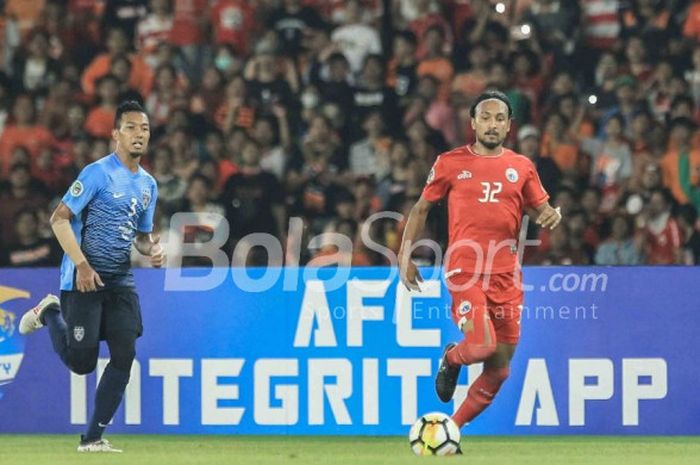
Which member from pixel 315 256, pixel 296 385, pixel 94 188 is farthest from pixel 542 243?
pixel 94 188

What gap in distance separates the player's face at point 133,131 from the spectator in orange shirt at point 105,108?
6.47m

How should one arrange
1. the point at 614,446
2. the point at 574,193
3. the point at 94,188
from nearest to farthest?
the point at 94,188
the point at 614,446
the point at 574,193

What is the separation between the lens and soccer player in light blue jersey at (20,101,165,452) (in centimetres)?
978

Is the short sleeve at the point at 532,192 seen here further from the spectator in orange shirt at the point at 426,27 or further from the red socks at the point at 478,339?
the spectator in orange shirt at the point at 426,27

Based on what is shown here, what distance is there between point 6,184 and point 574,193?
5.39 metres

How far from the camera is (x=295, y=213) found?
1499 centimetres

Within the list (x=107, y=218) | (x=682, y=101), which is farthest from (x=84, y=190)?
(x=682, y=101)

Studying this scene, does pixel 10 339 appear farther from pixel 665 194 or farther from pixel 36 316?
pixel 665 194

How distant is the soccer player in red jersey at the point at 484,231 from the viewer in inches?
386

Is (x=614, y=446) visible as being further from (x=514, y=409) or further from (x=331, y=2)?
(x=331, y=2)

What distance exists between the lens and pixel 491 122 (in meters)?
9.84

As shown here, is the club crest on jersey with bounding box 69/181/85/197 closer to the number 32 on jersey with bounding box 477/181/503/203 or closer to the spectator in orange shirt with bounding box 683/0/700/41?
the number 32 on jersey with bounding box 477/181/503/203

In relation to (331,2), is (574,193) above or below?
below

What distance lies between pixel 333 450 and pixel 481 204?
74.7 inches
